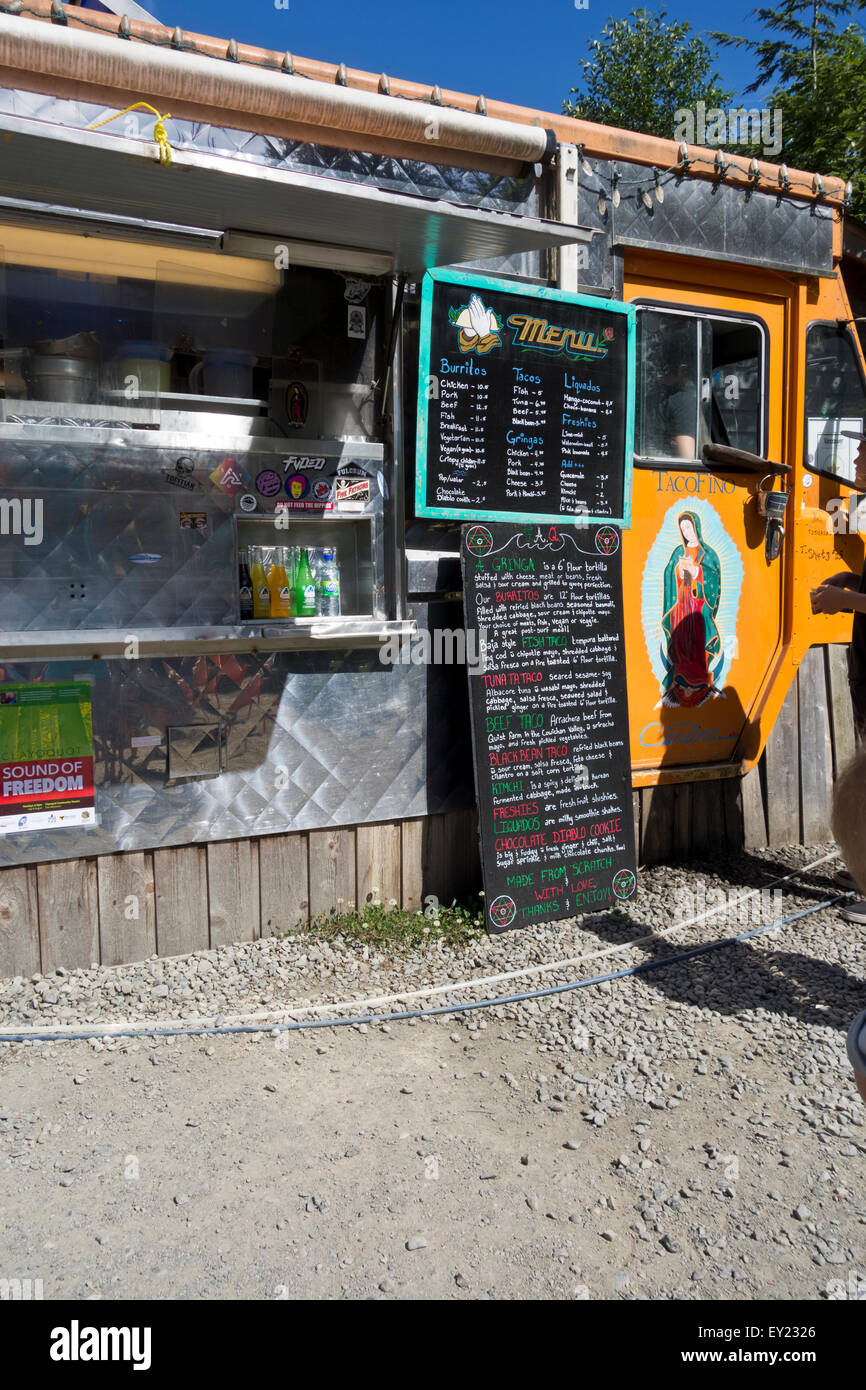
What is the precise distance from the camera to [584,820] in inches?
174

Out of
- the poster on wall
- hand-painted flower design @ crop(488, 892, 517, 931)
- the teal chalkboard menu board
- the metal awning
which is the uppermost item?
the metal awning

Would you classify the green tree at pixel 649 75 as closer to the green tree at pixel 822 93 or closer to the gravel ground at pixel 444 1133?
the green tree at pixel 822 93

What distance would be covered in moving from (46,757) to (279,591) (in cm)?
107

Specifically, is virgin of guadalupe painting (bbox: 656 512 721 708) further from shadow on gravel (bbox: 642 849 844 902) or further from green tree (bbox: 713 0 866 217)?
green tree (bbox: 713 0 866 217)

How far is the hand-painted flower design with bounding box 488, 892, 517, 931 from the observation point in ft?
13.5

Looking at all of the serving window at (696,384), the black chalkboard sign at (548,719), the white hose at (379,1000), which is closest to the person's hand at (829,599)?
the black chalkboard sign at (548,719)

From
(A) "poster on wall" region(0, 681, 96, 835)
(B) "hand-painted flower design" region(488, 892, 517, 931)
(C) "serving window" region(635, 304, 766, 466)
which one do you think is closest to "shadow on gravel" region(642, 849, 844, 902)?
(B) "hand-painted flower design" region(488, 892, 517, 931)

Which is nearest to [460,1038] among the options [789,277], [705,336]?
[705,336]

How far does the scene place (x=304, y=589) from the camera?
3975 mm

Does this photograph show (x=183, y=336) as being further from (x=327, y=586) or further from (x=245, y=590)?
(x=327, y=586)

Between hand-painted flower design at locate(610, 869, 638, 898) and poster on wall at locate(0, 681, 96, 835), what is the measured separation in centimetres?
230

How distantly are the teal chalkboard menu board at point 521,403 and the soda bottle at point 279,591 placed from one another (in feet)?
2.09

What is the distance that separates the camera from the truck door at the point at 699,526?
4.84 metres
